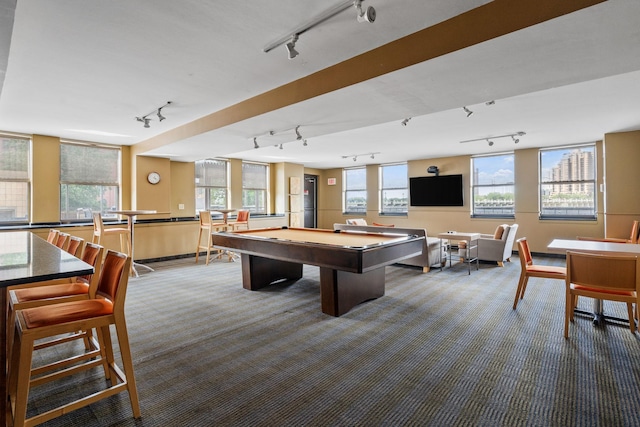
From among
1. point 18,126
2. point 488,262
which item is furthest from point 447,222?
point 18,126

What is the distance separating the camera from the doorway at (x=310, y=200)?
11.3 meters

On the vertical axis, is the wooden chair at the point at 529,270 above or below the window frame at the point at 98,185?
below

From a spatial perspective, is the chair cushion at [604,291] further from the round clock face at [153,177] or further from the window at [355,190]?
the window at [355,190]

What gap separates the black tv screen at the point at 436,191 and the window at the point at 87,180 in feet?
24.2

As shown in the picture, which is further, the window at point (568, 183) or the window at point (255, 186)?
the window at point (255, 186)

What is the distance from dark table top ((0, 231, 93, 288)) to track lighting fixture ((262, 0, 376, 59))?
1962 millimetres

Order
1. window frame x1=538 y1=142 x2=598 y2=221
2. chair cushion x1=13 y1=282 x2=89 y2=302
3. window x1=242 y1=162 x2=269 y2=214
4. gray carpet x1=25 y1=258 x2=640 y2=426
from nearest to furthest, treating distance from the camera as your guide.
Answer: gray carpet x1=25 y1=258 x2=640 y2=426, chair cushion x1=13 y1=282 x2=89 y2=302, window frame x1=538 y1=142 x2=598 y2=221, window x1=242 y1=162 x2=269 y2=214

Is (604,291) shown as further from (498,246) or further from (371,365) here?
(498,246)

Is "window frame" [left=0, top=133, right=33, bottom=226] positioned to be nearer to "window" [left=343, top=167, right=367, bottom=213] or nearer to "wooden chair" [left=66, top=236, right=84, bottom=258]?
"wooden chair" [left=66, top=236, right=84, bottom=258]

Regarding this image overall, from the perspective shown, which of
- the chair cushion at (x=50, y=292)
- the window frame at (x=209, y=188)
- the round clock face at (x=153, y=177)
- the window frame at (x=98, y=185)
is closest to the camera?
the chair cushion at (x=50, y=292)

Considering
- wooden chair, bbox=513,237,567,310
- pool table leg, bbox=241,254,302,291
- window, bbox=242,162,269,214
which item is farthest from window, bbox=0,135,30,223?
wooden chair, bbox=513,237,567,310

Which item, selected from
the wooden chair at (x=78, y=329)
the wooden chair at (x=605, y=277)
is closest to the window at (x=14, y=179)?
the wooden chair at (x=78, y=329)

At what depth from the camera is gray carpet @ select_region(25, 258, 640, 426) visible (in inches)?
75.5

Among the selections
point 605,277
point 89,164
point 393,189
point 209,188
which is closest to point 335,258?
point 605,277
